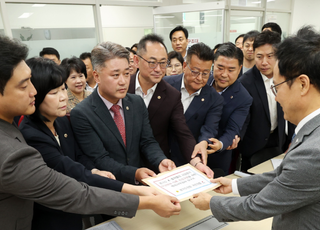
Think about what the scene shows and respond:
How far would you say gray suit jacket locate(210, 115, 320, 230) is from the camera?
0.90 metres

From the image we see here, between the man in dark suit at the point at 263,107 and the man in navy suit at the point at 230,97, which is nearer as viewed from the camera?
the man in navy suit at the point at 230,97

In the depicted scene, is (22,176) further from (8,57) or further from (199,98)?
(199,98)

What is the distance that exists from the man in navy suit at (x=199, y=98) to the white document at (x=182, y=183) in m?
0.59

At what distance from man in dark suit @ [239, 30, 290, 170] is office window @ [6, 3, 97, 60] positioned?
3.38 meters

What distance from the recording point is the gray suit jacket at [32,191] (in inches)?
37.0

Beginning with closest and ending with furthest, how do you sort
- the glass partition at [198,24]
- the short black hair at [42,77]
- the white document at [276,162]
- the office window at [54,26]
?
the short black hair at [42,77] → the white document at [276,162] → the office window at [54,26] → the glass partition at [198,24]

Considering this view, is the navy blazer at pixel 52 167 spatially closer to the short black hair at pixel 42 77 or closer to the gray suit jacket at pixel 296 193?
the short black hair at pixel 42 77

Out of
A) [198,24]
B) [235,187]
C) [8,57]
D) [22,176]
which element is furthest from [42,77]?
[198,24]

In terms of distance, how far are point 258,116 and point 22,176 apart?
7.19 ft

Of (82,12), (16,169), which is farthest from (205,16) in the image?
(16,169)

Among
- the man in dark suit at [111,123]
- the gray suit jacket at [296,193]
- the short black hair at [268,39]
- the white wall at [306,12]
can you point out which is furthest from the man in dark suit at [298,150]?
the white wall at [306,12]

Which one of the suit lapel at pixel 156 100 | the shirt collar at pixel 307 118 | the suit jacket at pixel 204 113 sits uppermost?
the shirt collar at pixel 307 118

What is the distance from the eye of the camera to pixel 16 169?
0.94m

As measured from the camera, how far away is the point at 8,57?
974mm
